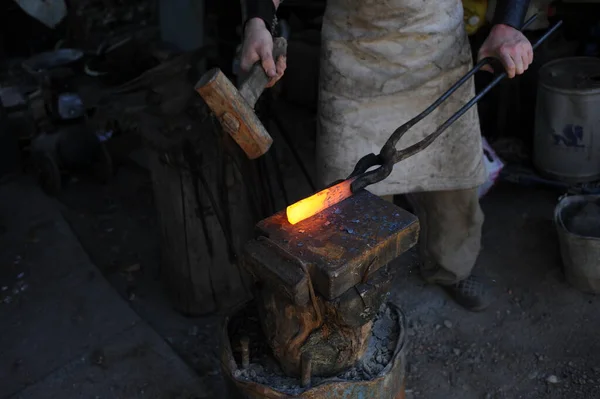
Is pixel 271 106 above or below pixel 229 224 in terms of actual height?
above

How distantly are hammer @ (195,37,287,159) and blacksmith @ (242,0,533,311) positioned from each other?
26 centimetres

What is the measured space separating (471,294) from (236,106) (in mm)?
1958

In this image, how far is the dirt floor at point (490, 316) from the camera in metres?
2.99

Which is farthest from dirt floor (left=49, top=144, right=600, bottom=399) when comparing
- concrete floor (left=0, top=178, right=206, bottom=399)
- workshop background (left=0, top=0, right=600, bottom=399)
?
concrete floor (left=0, top=178, right=206, bottom=399)

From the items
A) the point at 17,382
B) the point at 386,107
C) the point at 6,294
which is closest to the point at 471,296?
the point at 386,107

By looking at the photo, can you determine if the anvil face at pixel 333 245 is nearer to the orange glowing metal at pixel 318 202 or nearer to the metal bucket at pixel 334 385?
the orange glowing metal at pixel 318 202

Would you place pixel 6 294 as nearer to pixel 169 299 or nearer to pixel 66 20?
pixel 169 299

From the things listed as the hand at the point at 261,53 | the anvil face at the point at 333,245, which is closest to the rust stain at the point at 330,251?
the anvil face at the point at 333,245

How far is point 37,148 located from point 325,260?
11.2ft

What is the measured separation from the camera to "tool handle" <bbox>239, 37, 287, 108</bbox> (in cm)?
201

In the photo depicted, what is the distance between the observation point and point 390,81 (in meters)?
2.62

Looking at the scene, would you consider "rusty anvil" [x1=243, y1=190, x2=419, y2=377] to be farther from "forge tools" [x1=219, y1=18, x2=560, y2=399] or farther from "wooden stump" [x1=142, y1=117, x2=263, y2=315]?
"wooden stump" [x1=142, y1=117, x2=263, y2=315]

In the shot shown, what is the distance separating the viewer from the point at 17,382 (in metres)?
2.99

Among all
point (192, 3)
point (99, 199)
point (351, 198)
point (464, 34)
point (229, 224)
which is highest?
point (464, 34)
